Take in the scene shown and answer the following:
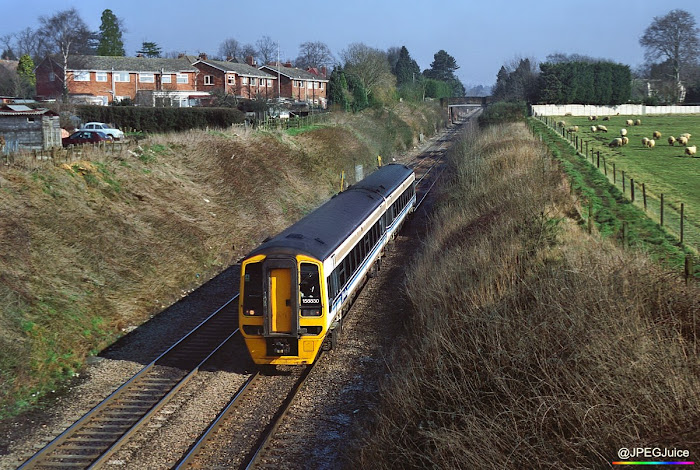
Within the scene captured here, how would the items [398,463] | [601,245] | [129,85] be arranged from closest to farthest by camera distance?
[398,463] → [601,245] → [129,85]

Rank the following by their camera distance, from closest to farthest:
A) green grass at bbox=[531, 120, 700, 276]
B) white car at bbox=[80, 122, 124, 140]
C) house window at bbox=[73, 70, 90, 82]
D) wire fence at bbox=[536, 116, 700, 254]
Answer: green grass at bbox=[531, 120, 700, 276] < wire fence at bbox=[536, 116, 700, 254] < white car at bbox=[80, 122, 124, 140] < house window at bbox=[73, 70, 90, 82]

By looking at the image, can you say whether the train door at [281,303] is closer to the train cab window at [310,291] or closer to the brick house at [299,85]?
the train cab window at [310,291]

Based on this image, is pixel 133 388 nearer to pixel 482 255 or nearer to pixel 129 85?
pixel 482 255

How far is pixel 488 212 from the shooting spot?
59.1ft

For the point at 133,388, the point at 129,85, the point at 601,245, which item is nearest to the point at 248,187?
the point at 133,388

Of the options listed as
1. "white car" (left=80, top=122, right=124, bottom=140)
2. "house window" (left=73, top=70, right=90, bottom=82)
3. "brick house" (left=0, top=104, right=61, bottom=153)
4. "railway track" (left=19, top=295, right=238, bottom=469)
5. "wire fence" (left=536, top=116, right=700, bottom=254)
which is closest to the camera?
"railway track" (left=19, top=295, right=238, bottom=469)

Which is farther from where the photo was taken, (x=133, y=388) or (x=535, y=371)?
(x=133, y=388)

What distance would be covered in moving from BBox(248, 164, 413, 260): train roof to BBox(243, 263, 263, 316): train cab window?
35 centimetres

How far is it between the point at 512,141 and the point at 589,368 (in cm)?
2476

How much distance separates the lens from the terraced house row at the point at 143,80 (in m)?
58.2

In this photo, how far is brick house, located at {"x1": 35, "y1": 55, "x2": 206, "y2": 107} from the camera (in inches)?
2290

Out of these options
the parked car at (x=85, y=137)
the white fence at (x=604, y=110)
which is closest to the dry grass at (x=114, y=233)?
the parked car at (x=85, y=137)

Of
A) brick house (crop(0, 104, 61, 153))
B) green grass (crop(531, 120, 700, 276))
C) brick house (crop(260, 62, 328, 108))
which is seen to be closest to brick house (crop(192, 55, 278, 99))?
brick house (crop(260, 62, 328, 108))

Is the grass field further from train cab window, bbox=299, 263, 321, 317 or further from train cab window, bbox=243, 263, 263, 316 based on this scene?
train cab window, bbox=243, 263, 263, 316
